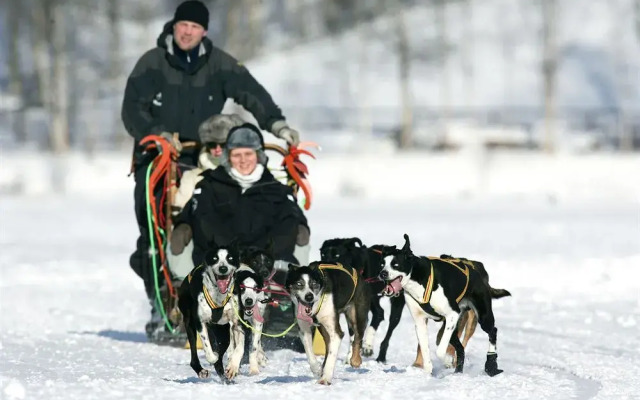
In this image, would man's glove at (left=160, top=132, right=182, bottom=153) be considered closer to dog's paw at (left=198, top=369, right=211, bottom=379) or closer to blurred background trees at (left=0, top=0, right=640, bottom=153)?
dog's paw at (left=198, top=369, right=211, bottom=379)

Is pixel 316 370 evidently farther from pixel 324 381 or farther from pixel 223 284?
pixel 223 284

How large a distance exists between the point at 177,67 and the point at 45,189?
67.1 ft

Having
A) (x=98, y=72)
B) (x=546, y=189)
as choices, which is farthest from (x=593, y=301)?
(x=98, y=72)

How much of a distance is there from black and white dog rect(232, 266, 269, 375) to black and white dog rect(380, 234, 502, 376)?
597 millimetres

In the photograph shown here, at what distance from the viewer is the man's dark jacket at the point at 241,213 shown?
7.98 m

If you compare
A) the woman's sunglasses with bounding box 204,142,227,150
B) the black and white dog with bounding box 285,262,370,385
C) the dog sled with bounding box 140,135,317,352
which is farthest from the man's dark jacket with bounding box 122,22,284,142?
the black and white dog with bounding box 285,262,370,385

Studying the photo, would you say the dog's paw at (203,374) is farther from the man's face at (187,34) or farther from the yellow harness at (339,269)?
the man's face at (187,34)

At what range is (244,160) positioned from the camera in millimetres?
7949

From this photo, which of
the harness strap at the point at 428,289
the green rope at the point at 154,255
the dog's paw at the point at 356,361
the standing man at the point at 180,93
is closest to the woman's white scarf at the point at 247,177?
the green rope at the point at 154,255

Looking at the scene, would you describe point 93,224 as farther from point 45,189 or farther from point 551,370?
point 551,370

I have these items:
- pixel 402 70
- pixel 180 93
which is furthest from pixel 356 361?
pixel 402 70

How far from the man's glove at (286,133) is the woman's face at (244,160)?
0.53 metres

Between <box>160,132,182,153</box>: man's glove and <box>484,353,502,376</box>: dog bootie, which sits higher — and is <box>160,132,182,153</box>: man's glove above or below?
above

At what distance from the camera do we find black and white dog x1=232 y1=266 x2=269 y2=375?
6426 mm
